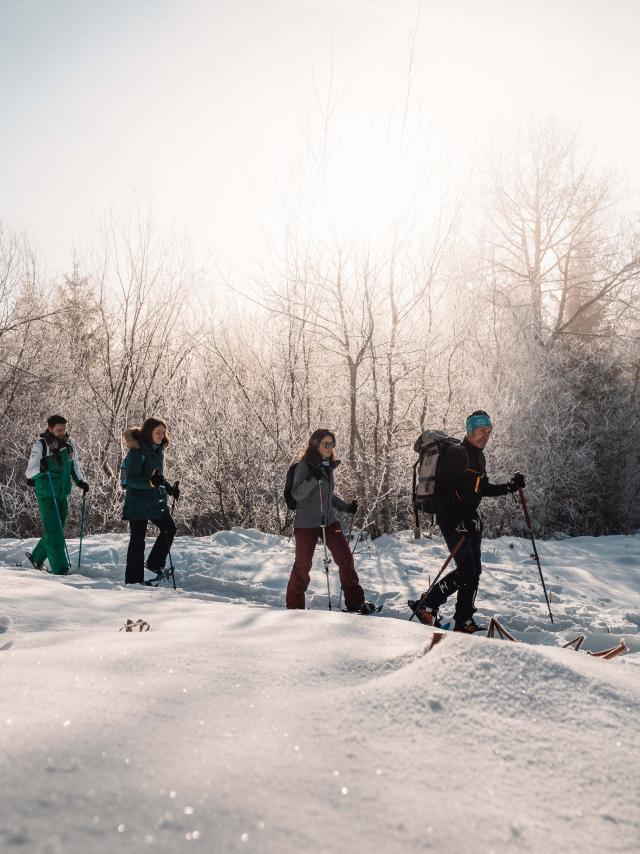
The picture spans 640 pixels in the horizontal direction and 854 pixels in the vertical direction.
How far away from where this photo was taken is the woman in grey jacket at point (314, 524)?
525 centimetres

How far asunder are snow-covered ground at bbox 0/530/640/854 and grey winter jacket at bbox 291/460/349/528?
7.76ft

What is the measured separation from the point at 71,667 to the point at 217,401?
10.2 metres

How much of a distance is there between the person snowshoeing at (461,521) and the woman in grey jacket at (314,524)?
2.41 feet

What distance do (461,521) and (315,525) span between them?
4.28 feet

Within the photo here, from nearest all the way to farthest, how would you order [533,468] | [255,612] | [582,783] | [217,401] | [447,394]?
[582,783]
[255,612]
[447,394]
[217,401]
[533,468]

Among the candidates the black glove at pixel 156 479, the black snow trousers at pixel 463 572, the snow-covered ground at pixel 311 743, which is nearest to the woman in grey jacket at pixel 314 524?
the black snow trousers at pixel 463 572

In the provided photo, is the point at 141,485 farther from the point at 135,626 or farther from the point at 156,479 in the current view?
the point at 135,626

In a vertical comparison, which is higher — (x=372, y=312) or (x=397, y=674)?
(x=372, y=312)

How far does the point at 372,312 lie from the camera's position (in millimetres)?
10078

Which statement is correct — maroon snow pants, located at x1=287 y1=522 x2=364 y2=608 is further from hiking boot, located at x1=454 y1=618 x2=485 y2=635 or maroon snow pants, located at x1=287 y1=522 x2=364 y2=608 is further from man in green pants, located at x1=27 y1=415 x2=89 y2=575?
man in green pants, located at x1=27 y1=415 x2=89 y2=575

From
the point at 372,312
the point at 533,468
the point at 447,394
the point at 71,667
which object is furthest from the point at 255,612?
the point at 533,468

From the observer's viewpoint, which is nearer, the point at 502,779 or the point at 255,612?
the point at 502,779

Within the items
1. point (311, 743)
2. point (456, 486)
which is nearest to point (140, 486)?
point (456, 486)

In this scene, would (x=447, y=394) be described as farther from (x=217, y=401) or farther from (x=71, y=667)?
(x=71, y=667)
